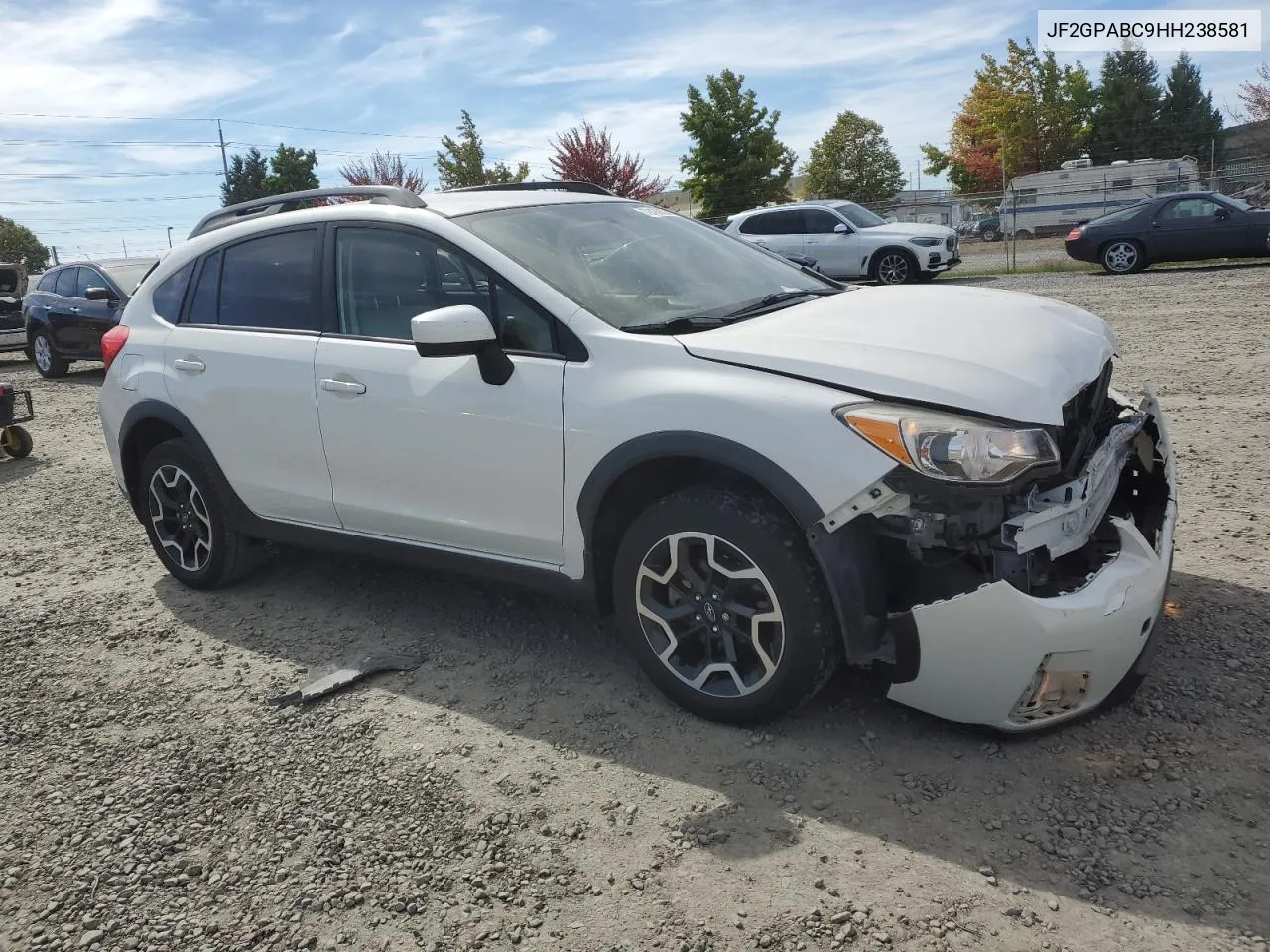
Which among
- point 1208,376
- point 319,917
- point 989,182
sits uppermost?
point 989,182

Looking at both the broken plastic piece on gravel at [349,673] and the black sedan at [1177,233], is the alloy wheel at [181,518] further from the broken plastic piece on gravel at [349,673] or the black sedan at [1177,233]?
the black sedan at [1177,233]

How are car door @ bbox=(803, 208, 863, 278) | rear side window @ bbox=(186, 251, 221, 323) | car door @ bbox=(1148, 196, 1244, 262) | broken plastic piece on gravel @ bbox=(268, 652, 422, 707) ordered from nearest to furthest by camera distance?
broken plastic piece on gravel @ bbox=(268, 652, 422, 707)
rear side window @ bbox=(186, 251, 221, 323)
car door @ bbox=(1148, 196, 1244, 262)
car door @ bbox=(803, 208, 863, 278)

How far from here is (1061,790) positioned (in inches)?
116

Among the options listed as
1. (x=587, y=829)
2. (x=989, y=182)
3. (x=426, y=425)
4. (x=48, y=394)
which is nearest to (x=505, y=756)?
(x=587, y=829)

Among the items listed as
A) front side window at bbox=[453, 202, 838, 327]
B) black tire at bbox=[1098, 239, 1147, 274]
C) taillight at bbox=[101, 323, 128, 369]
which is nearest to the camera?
front side window at bbox=[453, 202, 838, 327]

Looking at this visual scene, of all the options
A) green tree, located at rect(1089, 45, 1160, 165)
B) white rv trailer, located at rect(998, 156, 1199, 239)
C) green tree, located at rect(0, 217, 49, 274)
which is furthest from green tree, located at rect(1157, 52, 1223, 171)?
green tree, located at rect(0, 217, 49, 274)

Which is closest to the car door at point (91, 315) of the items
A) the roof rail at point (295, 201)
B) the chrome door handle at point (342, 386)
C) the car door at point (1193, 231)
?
the roof rail at point (295, 201)

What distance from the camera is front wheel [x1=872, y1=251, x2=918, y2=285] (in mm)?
19156

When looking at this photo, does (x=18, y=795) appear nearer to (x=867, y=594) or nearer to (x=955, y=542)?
(x=867, y=594)

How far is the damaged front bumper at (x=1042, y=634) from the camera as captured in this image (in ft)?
9.31

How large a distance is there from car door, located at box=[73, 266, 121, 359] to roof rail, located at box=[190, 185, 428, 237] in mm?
9552

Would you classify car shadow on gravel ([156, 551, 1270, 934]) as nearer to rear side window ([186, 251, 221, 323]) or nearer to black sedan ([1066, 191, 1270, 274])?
rear side window ([186, 251, 221, 323])

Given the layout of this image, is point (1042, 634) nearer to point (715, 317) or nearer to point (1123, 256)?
point (715, 317)

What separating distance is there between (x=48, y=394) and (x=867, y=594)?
43.9 feet
